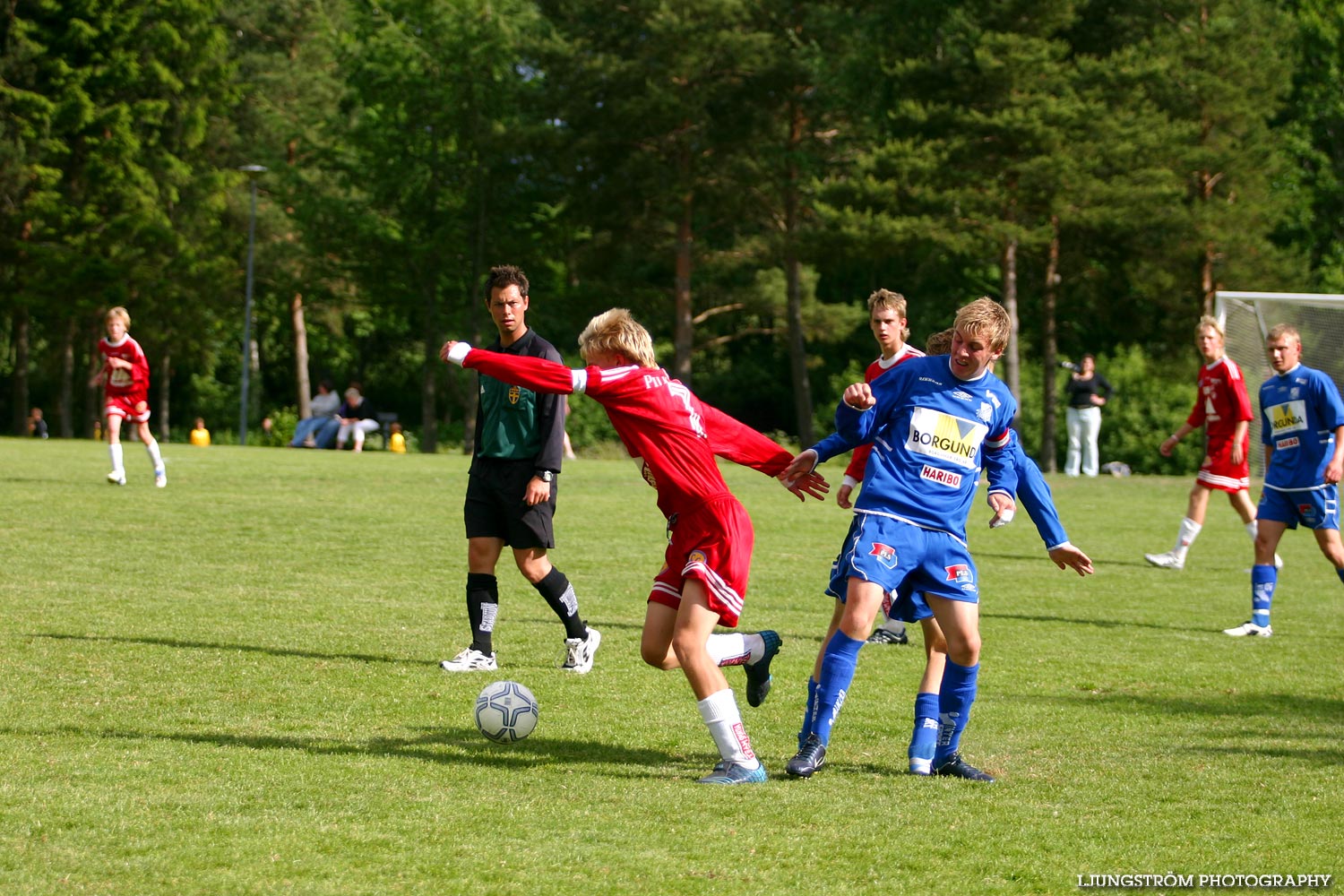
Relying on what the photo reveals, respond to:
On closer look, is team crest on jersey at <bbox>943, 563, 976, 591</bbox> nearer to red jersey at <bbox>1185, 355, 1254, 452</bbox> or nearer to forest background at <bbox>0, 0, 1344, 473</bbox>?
red jersey at <bbox>1185, 355, 1254, 452</bbox>

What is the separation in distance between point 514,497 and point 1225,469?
A: 301 inches

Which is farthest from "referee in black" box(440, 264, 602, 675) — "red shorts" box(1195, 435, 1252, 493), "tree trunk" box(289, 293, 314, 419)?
"tree trunk" box(289, 293, 314, 419)

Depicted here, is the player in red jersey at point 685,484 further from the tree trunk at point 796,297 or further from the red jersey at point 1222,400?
the tree trunk at point 796,297

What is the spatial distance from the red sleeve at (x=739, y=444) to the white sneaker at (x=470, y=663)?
7.86 feet

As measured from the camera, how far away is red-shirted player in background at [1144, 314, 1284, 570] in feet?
39.8

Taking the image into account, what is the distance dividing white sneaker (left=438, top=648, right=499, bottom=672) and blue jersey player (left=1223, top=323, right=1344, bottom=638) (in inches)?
206

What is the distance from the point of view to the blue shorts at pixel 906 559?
18.0ft

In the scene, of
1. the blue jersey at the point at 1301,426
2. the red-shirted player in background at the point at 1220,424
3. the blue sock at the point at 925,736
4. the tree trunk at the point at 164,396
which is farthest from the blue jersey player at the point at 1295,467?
the tree trunk at the point at 164,396

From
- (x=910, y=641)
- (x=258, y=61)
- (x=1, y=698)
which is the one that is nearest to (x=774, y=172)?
(x=258, y=61)

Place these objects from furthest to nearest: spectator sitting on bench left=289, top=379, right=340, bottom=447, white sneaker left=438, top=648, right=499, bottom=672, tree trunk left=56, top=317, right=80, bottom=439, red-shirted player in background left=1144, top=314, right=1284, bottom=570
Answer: tree trunk left=56, top=317, right=80, bottom=439, spectator sitting on bench left=289, top=379, right=340, bottom=447, red-shirted player in background left=1144, top=314, right=1284, bottom=570, white sneaker left=438, top=648, right=499, bottom=672

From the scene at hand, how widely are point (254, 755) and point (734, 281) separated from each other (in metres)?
41.3

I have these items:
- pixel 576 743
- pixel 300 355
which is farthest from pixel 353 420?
pixel 576 743

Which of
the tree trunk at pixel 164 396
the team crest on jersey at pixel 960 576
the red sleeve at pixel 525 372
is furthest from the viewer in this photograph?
the tree trunk at pixel 164 396

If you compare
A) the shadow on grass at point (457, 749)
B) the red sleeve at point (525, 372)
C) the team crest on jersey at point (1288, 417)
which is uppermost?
the red sleeve at point (525, 372)
